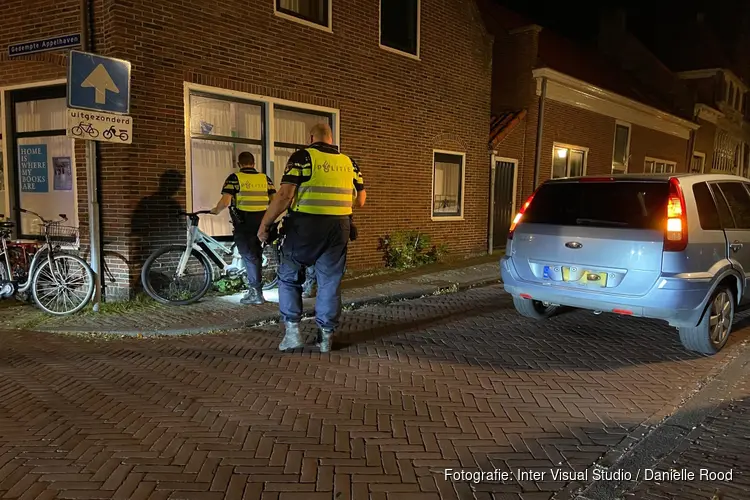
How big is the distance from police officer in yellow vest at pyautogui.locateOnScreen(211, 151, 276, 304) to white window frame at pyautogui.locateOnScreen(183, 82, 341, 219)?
90 centimetres

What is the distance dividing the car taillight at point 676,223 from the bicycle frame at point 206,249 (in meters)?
5.24

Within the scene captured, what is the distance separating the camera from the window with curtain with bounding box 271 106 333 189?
8.71 m

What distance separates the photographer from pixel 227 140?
8.08m

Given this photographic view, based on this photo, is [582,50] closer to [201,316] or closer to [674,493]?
[201,316]

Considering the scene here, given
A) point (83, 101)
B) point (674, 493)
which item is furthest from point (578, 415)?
point (83, 101)

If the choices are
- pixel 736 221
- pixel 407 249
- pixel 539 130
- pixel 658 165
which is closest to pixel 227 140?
pixel 407 249

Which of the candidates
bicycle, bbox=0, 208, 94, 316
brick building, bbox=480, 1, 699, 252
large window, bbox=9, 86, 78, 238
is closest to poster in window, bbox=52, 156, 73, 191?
large window, bbox=9, 86, 78, 238

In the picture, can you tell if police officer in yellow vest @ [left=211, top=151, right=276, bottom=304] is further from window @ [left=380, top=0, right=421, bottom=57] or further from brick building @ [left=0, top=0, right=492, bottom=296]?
window @ [left=380, top=0, right=421, bottom=57]

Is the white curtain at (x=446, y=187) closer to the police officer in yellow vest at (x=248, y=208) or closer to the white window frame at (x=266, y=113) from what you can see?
the white window frame at (x=266, y=113)

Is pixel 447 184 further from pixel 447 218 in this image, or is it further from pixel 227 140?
pixel 227 140

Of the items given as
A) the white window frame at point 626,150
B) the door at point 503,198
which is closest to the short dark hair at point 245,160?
the door at point 503,198

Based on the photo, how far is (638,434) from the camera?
3.51 metres

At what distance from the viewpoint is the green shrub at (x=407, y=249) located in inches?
415

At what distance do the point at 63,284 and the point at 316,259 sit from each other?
359 centimetres
